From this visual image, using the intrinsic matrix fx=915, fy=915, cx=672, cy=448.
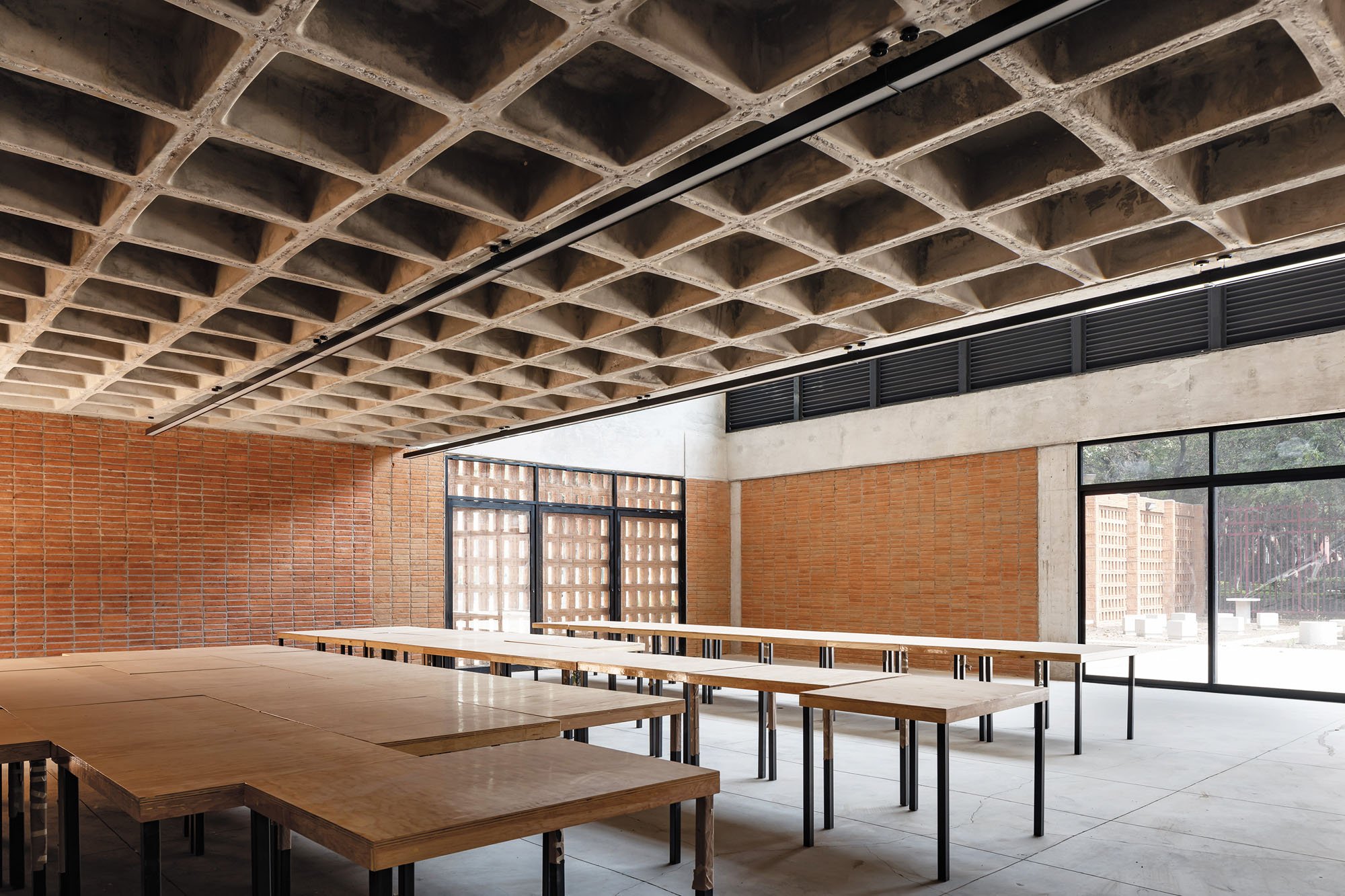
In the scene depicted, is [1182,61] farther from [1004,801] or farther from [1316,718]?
[1316,718]

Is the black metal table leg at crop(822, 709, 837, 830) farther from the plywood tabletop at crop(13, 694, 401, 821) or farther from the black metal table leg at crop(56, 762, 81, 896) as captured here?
the black metal table leg at crop(56, 762, 81, 896)

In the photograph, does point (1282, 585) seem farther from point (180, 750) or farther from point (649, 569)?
point (180, 750)

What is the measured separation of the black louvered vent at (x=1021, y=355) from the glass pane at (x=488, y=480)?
5934mm

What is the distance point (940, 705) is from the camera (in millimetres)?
3926

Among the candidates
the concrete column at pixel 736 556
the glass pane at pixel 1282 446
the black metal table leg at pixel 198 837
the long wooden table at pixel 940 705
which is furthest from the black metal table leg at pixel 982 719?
the concrete column at pixel 736 556

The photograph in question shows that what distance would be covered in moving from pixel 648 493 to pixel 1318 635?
8.17 meters

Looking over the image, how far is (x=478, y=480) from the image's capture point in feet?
38.6

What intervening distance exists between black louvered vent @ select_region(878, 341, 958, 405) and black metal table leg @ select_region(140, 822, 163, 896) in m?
10.4

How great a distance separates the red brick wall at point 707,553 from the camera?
13.9m

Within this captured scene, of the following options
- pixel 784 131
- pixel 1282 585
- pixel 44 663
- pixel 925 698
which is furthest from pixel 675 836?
pixel 1282 585

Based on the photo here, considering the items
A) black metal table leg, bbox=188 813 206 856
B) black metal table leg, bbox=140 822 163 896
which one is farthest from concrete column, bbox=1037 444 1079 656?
black metal table leg, bbox=140 822 163 896

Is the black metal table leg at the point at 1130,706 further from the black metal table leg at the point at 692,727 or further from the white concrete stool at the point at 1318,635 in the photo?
the black metal table leg at the point at 692,727

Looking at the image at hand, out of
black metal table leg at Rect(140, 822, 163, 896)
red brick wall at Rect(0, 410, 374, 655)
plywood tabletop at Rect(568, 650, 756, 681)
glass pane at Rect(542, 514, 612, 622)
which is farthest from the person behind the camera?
glass pane at Rect(542, 514, 612, 622)

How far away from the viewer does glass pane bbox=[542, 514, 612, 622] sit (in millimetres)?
12266
